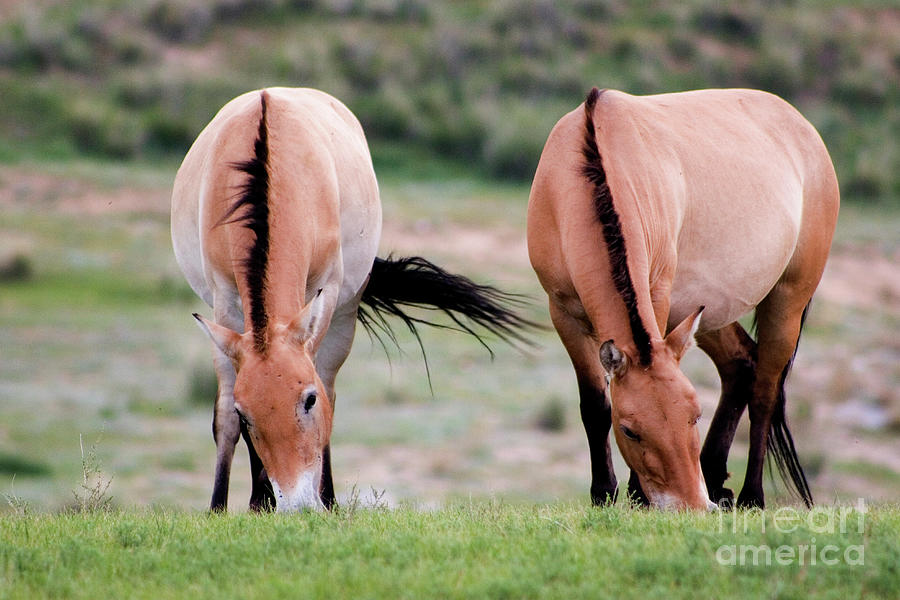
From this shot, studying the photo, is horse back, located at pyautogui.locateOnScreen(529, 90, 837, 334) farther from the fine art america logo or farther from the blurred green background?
the blurred green background

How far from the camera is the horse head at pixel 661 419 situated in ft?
16.4

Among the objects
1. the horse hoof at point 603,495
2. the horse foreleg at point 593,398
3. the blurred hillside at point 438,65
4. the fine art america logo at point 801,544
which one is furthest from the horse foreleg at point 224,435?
the blurred hillside at point 438,65

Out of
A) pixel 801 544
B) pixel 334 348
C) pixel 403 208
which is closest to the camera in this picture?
pixel 801 544

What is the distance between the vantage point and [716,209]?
635 centimetres

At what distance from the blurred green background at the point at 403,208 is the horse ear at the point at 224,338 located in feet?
3.35

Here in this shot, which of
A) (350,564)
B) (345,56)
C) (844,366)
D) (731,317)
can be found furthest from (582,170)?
(345,56)

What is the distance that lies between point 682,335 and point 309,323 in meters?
1.70

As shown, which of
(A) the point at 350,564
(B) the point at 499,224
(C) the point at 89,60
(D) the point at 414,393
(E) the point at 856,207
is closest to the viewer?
(A) the point at 350,564

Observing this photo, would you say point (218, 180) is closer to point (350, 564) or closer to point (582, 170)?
point (582, 170)

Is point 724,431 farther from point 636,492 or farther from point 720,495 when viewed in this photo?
point 636,492

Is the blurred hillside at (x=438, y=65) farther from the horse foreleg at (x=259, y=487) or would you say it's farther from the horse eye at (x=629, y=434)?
the horse eye at (x=629, y=434)

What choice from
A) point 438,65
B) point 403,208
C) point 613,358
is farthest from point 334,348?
point 438,65

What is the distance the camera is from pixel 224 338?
5.20 meters

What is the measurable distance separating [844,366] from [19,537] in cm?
1107
